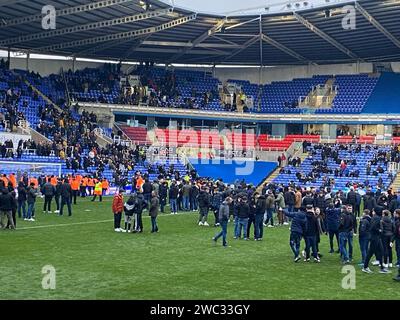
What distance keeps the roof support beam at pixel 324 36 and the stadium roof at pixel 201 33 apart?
0.24ft

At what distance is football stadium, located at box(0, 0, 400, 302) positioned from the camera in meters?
14.6

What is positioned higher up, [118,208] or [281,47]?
[281,47]

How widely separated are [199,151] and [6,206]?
1181 inches

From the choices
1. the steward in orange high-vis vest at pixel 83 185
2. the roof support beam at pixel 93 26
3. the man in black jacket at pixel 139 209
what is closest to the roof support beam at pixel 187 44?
the roof support beam at pixel 93 26

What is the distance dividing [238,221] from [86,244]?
5.05 meters

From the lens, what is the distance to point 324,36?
159 feet

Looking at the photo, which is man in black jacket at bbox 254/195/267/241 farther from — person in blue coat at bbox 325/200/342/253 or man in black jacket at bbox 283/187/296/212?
man in black jacket at bbox 283/187/296/212

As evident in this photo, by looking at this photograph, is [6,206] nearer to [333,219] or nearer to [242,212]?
[242,212]

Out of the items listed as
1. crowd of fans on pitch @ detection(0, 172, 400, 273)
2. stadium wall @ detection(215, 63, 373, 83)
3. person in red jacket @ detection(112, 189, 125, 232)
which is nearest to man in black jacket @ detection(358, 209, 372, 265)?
crowd of fans on pitch @ detection(0, 172, 400, 273)

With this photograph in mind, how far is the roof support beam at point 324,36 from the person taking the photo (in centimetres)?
4554

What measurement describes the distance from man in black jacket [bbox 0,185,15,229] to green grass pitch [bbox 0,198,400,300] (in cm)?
55

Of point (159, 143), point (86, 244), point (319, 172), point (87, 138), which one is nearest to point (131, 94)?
point (159, 143)

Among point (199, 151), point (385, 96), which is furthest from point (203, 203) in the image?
point (385, 96)
